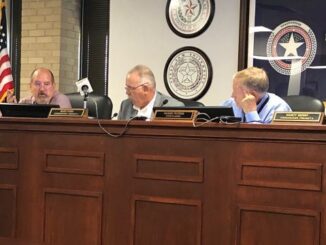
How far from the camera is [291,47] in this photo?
4512mm

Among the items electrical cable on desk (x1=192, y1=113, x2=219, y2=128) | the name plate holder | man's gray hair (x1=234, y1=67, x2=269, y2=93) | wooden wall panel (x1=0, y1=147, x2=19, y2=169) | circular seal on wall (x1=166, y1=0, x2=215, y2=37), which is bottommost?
wooden wall panel (x1=0, y1=147, x2=19, y2=169)

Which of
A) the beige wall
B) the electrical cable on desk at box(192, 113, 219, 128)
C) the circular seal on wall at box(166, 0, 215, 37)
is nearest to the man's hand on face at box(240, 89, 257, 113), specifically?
the electrical cable on desk at box(192, 113, 219, 128)

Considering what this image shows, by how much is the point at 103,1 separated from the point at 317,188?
391 cm

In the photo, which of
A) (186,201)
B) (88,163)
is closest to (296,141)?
(186,201)

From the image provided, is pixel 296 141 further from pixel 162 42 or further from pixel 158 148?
pixel 162 42

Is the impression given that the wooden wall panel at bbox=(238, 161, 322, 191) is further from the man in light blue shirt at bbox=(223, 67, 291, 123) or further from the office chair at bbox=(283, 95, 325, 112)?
the office chair at bbox=(283, 95, 325, 112)

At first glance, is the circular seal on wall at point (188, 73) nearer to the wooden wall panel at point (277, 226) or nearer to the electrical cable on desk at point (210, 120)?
the electrical cable on desk at point (210, 120)

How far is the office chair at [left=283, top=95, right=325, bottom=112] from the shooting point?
3.52 m

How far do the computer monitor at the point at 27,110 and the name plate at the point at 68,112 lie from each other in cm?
4

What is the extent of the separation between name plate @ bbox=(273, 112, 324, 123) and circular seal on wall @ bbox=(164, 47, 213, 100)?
2.36 m

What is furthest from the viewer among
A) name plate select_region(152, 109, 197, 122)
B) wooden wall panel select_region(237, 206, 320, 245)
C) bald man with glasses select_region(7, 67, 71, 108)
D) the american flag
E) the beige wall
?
the beige wall

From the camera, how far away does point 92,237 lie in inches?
112

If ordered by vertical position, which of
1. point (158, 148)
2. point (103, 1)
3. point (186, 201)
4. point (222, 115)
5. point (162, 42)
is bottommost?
point (186, 201)

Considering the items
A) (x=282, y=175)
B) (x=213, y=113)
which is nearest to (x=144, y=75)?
(x=213, y=113)
